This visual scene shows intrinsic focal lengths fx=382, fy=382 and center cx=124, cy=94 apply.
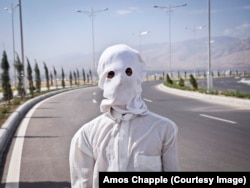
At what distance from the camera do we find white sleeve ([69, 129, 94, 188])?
91.2 inches

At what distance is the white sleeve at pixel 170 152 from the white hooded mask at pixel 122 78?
8.2 inches

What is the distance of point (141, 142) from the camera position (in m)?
2.22

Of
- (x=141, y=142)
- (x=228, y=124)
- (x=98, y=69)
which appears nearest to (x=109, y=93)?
(x=98, y=69)

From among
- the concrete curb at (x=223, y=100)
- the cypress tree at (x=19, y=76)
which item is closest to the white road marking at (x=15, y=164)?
the concrete curb at (x=223, y=100)

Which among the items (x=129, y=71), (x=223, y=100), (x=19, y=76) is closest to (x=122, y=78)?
(x=129, y=71)

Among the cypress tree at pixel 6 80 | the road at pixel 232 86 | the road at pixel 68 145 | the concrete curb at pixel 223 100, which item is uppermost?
the cypress tree at pixel 6 80

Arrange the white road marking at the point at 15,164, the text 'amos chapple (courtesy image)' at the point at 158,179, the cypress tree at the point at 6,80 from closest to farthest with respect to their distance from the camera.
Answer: the text 'amos chapple (courtesy image)' at the point at 158,179 → the white road marking at the point at 15,164 → the cypress tree at the point at 6,80

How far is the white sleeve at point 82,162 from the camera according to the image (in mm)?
2316

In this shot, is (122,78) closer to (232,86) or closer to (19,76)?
(19,76)

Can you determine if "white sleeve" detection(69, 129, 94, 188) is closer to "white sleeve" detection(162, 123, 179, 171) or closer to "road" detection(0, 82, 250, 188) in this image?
"white sleeve" detection(162, 123, 179, 171)

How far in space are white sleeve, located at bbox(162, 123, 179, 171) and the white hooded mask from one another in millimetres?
208

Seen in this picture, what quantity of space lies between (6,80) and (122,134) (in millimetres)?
20086

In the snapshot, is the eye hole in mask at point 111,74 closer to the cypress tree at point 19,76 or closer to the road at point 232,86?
the cypress tree at point 19,76

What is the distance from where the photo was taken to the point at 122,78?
2.22 m
